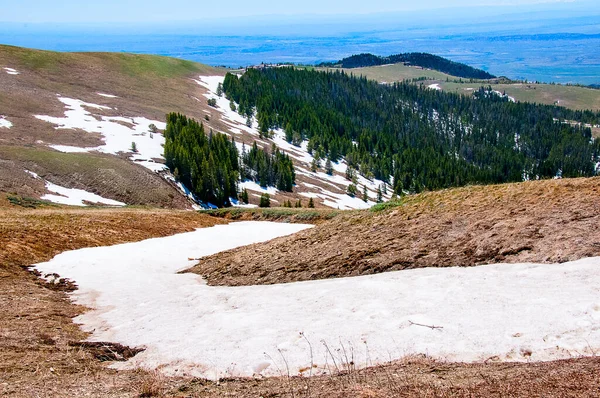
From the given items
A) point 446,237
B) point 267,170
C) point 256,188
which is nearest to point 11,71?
point 267,170

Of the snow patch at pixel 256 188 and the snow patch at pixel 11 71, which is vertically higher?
the snow patch at pixel 11 71

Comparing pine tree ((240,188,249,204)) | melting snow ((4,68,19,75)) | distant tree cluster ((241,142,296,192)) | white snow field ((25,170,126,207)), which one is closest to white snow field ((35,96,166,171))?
white snow field ((25,170,126,207))

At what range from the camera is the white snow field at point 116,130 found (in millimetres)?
83562

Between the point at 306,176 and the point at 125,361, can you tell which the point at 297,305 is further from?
the point at 306,176

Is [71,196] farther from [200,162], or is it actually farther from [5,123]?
[5,123]

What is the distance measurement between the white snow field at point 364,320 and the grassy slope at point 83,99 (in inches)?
2000

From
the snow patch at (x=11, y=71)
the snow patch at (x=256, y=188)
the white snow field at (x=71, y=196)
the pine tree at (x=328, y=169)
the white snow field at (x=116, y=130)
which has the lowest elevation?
the pine tree at (x=328, y=169)

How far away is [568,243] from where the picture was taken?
40.4ft

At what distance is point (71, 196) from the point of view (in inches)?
2351

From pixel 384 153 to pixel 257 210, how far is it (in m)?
162

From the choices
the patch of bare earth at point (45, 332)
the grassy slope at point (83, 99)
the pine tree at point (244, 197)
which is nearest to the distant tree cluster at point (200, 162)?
the pine tree at point (244, 197)

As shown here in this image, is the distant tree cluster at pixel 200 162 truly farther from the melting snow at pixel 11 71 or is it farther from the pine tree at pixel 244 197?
the melting snow at pixel 11 71

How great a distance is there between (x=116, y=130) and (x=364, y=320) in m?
96.2

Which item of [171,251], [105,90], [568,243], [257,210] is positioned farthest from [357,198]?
[568,243]
